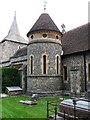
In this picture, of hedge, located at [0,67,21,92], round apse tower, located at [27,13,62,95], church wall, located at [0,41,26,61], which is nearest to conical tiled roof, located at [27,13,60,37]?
round apse tower, located at [27,13,62,95]

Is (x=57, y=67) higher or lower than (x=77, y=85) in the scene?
higher

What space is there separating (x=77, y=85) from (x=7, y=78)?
963 centimetres

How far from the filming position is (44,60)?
20.8 metres

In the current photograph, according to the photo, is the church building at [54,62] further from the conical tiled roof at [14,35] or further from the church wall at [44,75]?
the conical tiled roof at [14,35]

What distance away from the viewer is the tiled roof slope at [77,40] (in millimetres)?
20419

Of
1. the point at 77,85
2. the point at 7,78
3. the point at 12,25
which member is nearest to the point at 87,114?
the point at 77,85

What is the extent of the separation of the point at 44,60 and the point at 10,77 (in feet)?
21.4

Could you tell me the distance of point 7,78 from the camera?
24797 millimetres

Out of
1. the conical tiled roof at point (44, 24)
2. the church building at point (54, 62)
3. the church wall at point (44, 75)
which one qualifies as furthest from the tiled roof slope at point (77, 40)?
the conical tiled roof at point (44, 24)

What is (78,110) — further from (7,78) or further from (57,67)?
(7,78)

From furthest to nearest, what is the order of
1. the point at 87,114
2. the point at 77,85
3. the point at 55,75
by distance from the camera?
the point at 55,75 < the point at 77,85 < the point at 87,114

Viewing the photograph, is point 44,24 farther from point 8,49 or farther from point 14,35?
point 14,35

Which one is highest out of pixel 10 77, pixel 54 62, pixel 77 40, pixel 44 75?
pixel 77 40

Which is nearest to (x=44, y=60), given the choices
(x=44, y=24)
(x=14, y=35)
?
(x=44, y=24)
